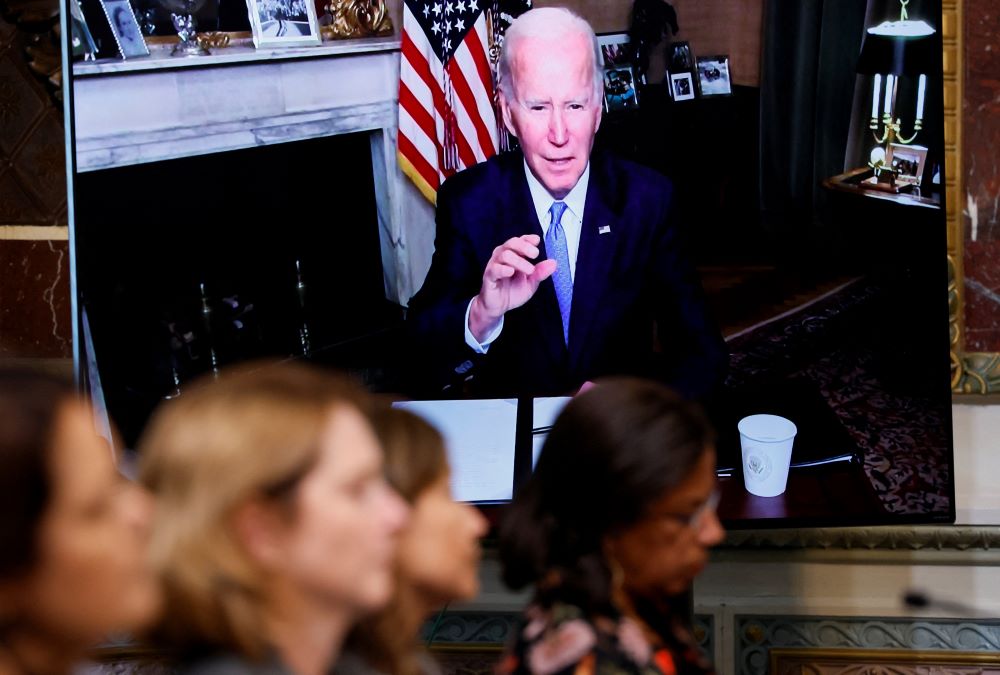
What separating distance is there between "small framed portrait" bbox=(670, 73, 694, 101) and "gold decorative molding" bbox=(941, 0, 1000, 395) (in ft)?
2.81

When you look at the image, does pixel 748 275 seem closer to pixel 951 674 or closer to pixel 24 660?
pixel 951 674

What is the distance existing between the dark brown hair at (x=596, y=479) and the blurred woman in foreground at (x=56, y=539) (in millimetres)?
641

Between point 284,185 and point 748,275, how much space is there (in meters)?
1.27

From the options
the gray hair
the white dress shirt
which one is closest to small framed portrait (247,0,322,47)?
the gray hair

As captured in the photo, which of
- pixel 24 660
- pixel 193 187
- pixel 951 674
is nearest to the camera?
pixel 24 660

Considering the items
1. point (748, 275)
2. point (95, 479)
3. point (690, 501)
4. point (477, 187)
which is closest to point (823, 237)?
point (748, 275)

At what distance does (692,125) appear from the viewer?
3102mm

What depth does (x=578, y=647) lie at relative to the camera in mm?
1645

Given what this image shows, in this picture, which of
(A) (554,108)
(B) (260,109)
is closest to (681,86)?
(A) (554,108)

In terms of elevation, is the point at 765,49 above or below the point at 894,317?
above

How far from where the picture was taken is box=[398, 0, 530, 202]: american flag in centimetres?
310

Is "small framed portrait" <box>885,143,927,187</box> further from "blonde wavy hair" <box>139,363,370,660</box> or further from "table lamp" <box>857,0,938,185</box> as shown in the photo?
"blonde wavy hair" <box>139,363,370,660</box>

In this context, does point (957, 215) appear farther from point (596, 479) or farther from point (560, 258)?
point (596, 479)

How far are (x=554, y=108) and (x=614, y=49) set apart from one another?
22 centimetres
